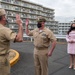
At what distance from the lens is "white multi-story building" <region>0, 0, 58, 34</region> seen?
204ft

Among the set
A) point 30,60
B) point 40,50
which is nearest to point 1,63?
point 40,50

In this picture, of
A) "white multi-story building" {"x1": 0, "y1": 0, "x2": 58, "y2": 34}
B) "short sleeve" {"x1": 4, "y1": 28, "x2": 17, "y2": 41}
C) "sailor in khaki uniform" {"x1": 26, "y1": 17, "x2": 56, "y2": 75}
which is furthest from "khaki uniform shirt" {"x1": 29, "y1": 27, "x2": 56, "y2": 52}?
"white multi-story building" {"x1": 0, "y1": 0, "x2": 58, "y2": 34}

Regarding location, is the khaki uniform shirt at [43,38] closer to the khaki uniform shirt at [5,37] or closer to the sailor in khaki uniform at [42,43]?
the sailor in khaki uniform at [42,43]

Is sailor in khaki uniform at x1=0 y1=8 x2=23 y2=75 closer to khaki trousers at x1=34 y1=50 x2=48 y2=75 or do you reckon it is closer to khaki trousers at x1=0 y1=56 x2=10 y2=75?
khaki trousers at x1=0 y1=56 x2=10 y2=75

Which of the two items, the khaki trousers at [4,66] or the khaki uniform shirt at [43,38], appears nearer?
the khaki trousers at [4,66]

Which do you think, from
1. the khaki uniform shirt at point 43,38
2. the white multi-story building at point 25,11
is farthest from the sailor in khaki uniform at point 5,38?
the white multi-story building at point 25,11

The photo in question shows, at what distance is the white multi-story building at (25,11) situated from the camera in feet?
204

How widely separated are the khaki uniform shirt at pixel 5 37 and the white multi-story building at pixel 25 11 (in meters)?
56.6

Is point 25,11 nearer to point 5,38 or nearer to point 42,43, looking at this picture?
point 42,43

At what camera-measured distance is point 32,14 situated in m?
→ 74.6

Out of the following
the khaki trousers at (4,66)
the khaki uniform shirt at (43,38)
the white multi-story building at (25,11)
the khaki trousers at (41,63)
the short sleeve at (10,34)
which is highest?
the white multi-story building at (25,11)

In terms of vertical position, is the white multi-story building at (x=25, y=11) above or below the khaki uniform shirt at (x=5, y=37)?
above

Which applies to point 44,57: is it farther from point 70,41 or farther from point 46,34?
point 70,41

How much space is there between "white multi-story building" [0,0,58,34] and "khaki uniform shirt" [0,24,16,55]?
5659 centimetres
